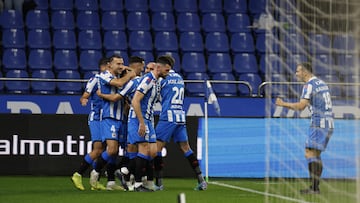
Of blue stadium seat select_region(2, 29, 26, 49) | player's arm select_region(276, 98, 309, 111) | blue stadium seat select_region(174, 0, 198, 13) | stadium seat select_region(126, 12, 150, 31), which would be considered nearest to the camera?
player's arm select_region(276, 98, 309, 111)

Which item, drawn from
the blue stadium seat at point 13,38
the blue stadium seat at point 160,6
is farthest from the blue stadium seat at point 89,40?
the blue stadium seat at point 160,6

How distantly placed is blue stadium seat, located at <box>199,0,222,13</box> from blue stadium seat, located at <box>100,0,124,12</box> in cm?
192

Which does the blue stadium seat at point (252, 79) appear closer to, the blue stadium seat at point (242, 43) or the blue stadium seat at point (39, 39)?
the blue stadium seat at point (242, 43)

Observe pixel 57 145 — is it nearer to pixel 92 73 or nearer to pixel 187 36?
pixel 92 73

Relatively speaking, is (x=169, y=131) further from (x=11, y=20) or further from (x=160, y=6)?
(x=160, y=6)

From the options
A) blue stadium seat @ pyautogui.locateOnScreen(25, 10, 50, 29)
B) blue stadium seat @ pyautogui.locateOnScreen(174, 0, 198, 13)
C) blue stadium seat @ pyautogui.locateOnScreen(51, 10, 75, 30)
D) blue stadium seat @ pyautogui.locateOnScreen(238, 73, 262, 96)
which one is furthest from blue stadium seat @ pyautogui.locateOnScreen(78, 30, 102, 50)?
blue stadium seat @ pyautogui.locateOnScreen(238, 73, 262, 96)

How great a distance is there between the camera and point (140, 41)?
20438 millimetres

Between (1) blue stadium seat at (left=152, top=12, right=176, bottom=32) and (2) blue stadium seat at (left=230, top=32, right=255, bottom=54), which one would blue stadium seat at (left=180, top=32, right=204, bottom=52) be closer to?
(1) blue stadium seat at (left=152, top=12, right=176, bottom=32)

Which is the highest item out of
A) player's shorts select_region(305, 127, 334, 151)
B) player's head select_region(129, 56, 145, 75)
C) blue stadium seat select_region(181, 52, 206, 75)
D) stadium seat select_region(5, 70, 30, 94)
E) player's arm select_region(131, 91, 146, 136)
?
blue stadium seat select_region(181, 52, 206, 75)

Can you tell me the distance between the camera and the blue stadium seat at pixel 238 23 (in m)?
21.5

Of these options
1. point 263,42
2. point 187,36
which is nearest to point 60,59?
point 187,36

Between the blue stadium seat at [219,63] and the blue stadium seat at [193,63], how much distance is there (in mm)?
178

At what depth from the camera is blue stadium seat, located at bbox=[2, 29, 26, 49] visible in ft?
64.8

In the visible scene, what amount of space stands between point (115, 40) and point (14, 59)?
2288 millimetres
